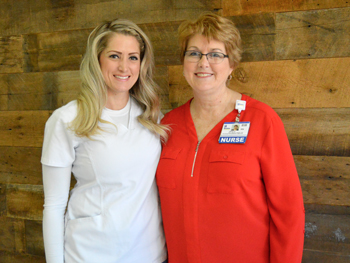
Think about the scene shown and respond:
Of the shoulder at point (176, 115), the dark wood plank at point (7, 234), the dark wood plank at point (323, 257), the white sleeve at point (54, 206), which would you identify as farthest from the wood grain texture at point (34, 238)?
the dark wood plank at point (323, 257)

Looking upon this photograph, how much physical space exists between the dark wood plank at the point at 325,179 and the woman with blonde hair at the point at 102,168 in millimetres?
990

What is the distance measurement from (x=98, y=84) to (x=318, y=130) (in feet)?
4.48

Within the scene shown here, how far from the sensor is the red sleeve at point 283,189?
1373 millimetres

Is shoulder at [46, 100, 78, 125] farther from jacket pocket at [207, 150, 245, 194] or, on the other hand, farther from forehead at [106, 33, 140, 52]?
jacket pocket at [207, 150, 245, 194]

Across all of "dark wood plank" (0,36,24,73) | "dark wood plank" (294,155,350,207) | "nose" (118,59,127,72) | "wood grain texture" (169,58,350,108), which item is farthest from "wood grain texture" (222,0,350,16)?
"dark wood plank" (0,36,24,73)

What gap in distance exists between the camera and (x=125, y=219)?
1.48 metres

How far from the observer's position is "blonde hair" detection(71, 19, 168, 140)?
1460mm

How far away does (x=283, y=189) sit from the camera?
1.39m

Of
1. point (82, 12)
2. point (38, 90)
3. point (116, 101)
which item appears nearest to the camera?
point (116, 101)

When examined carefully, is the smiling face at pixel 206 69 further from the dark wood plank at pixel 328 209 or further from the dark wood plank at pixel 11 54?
the dark wood plank at pixel 11 54

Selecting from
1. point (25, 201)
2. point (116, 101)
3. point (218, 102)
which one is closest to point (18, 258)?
point (25, 201)

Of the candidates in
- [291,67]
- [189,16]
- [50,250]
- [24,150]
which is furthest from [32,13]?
[291,67]

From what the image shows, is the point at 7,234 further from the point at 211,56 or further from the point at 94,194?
the point at 211,56

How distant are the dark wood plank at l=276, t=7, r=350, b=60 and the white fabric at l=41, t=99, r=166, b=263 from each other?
1.16 metres
